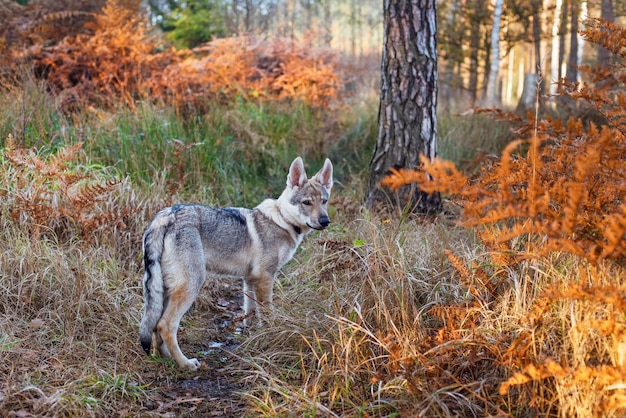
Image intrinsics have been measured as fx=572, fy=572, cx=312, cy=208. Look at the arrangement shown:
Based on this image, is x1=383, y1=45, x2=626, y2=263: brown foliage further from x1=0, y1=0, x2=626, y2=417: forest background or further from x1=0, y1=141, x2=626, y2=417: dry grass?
x1=0, y1=141, x2=626, y2=417: dry grass

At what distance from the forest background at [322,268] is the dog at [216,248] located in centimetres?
26

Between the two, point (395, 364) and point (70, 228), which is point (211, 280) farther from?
point (395, 364)

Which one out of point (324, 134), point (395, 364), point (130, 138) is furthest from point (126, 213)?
point (324, 134)

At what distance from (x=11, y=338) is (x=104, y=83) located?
20.3 ft

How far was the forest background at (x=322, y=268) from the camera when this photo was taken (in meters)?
3.21

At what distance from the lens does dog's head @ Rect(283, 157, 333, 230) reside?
5.29 m

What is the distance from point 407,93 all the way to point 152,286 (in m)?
3.92

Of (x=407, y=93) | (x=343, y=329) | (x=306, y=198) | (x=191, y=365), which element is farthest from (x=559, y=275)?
(x=407, y=93)

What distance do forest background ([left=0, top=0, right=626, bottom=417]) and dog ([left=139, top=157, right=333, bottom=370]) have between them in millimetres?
262

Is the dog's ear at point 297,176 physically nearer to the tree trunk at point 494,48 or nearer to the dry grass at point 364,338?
the dry grass at point 364,338

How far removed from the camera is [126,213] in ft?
19.5

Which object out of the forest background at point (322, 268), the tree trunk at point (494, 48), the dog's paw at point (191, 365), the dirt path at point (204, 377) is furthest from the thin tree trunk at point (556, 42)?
the dog's paw at point (191, 365)

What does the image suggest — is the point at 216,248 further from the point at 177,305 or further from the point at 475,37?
the point at 475,37

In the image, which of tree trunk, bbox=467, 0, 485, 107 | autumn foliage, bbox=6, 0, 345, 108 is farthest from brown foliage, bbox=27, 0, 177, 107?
tree trunk, bbox=467, 0, 485, 107
